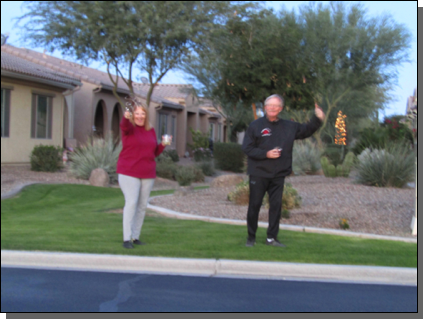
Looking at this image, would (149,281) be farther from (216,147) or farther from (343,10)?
(343,10)

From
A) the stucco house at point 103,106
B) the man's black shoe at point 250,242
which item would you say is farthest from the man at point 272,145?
the stucco house at point 103,106

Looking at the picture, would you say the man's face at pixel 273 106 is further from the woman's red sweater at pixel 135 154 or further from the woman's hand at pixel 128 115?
the woman's hand at pixel 128 115

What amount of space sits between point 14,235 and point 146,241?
1.95 metres

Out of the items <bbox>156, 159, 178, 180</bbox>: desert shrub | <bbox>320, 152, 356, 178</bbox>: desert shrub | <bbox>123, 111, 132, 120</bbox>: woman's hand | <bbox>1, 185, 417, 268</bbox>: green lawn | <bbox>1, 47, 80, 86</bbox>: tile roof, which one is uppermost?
<bbox>1, 47, 80, 86</bbox>: tile roof

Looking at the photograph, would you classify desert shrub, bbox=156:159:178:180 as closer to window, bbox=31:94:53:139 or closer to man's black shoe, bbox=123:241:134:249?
window, bbox=31:94:53:139

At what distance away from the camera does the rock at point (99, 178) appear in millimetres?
15026

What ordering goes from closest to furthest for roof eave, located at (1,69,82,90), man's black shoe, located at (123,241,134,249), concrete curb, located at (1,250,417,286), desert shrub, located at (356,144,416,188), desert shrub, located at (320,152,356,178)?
concrete curb, located at (1,250,417,286), man's black shoe, located at (123,241,134,249), desert shrub, located at (356,144,416,188), desert shrub, located at (320,152,356,178), roof eave, located at (1,69,82,90)

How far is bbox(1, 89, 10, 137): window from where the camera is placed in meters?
17.7

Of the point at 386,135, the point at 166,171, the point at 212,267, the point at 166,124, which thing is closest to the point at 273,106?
the point at 212,267

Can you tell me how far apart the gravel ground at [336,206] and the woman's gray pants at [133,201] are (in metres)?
2.62

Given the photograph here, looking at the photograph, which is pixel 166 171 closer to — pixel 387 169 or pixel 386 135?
pixel 386 135

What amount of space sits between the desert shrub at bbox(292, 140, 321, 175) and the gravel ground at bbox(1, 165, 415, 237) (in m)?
4.86

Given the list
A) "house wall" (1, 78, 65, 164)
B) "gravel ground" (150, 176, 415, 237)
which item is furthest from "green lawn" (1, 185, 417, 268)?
"house wall" (1, 78, 65, 164)

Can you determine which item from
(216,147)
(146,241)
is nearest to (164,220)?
(146,241)
